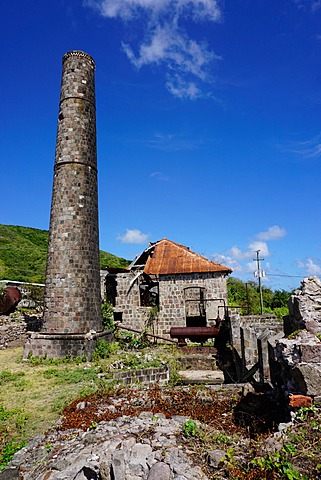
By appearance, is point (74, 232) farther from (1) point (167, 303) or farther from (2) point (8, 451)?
(2) point (8, 451)

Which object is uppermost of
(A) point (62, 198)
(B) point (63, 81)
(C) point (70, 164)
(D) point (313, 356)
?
(B) point (63, 81)

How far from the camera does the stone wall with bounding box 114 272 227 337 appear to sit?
60.8 feet

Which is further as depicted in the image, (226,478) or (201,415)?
(201,415)

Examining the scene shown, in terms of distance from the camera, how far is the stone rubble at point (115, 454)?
146 inches

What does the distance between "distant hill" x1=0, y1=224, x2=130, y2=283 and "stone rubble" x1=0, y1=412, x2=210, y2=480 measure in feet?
75.2

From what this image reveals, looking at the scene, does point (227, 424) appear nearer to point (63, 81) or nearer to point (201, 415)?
point (201, 415)

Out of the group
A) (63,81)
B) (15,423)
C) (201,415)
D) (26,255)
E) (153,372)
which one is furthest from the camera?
(26,255)

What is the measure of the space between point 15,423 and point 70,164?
9750 mm

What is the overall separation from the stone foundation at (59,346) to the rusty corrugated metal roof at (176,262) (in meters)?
7.97

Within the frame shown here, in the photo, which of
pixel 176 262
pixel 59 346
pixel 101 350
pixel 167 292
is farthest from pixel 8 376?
pixel 176 262

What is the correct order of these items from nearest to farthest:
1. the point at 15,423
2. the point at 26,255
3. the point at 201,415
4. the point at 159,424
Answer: the point at 159,424 < the point at 201,415 < the point at 15,423 < the point at 26,255

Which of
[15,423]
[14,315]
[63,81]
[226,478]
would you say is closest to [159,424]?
[226,478]

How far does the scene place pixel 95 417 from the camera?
19.3ft

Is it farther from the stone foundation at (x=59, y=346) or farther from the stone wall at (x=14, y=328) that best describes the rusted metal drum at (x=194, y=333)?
the stone wall at (x=14, y=328)
